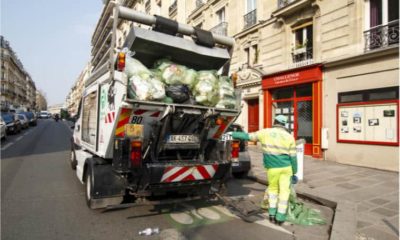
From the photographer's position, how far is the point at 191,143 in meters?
4.90

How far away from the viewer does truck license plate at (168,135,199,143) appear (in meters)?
4.74

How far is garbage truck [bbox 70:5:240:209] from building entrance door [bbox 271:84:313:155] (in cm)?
767

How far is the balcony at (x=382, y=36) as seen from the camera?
30.3ft

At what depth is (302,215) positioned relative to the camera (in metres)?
4.98

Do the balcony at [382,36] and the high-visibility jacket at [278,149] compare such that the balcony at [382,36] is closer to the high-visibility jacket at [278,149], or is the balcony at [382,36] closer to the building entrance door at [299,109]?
the building entrance door at [299,109]

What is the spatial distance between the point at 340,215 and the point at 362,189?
2.26 metres

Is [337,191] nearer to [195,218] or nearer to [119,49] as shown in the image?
[195,218]

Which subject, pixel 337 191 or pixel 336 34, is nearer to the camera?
pixel 337 191

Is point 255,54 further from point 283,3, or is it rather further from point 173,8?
point 173,8

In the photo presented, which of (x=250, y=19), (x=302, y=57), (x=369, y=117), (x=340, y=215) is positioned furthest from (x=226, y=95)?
(x=250, y=19)

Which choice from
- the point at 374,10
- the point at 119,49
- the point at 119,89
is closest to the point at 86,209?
the point at 119,89

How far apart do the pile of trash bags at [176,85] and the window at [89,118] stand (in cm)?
155

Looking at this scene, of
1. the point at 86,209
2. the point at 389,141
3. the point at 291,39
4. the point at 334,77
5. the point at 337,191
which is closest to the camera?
the point at 86,209

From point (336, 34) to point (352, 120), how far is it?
10.1 ft
